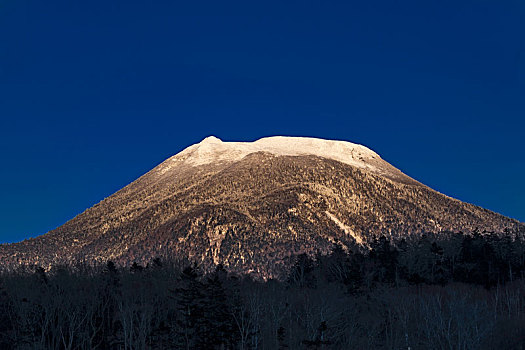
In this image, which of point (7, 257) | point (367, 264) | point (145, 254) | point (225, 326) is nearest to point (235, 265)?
point (145, 254)

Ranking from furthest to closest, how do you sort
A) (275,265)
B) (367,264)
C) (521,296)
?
(275,265), (367,264), (521,296)

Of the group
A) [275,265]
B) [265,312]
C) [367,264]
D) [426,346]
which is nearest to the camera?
[426,346]

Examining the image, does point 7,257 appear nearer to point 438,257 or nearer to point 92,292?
point 92,292

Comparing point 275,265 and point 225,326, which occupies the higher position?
point 275,265

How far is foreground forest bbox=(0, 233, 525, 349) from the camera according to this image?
54594 mm

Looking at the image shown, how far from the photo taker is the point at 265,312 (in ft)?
217

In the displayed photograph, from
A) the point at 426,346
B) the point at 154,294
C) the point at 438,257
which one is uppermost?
the point at 438,257

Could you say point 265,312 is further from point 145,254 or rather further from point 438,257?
point 145,254

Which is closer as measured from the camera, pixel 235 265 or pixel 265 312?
pixel 265 312

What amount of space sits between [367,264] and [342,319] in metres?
39.5

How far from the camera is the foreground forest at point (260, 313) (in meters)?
54.6

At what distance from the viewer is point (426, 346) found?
52.0 metres

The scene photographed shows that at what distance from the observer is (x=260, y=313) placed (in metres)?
63.6

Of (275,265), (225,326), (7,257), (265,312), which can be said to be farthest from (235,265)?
(225,326)
